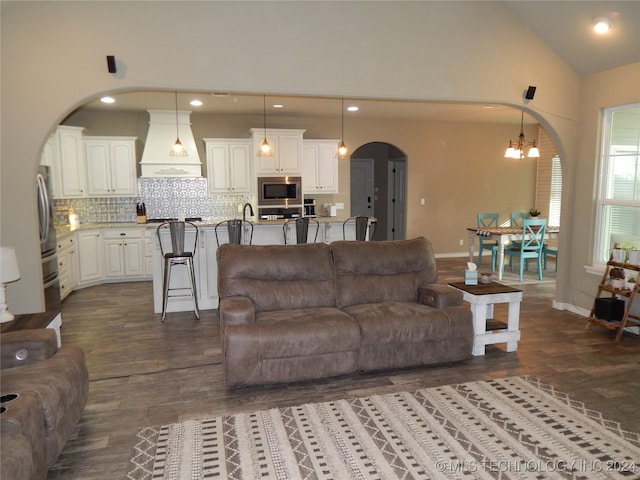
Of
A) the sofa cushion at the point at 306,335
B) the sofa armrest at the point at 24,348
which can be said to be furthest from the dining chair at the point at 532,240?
the sofa armrest at the point at 24,348

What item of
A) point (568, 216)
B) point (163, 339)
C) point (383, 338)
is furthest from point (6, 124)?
point (568, 216)

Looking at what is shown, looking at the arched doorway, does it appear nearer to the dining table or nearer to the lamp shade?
the dining table

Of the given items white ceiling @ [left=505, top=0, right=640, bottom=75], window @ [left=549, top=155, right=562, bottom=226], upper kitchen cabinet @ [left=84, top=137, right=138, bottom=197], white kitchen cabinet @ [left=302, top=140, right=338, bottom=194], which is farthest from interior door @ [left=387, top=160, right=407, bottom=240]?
Answer: upper kitchen cabinet @ [left=84, top=137, right=138, bottom=197]

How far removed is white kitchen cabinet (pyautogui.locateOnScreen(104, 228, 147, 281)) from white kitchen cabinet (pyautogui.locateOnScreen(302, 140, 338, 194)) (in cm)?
300

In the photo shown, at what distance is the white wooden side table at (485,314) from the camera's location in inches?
158

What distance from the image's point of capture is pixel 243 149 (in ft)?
26.6

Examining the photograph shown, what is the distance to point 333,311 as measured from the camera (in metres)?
3.82

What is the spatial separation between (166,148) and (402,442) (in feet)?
20.7

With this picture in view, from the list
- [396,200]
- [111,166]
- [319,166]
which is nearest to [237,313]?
[111,166]

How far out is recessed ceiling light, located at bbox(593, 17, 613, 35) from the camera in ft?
13.9

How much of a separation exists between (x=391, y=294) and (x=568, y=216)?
2817 millimetres

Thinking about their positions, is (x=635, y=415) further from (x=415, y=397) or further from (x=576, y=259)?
(x=576, y=259)

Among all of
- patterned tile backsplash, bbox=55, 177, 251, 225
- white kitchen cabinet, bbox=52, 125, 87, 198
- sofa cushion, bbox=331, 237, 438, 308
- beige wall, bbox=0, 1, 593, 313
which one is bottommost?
sofa cushion, bbox=331, 237, 438, 308

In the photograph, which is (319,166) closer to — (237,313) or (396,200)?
(396,200)
